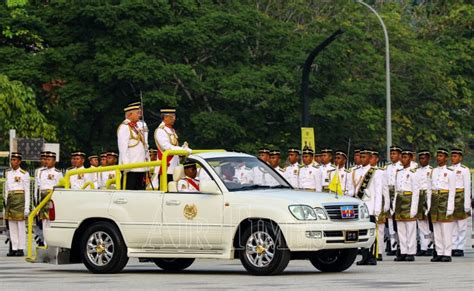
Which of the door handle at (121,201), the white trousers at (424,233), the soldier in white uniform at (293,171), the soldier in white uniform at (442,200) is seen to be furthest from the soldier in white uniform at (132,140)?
the soldier in white uniform at (293,171)

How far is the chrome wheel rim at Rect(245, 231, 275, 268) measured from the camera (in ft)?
68.6

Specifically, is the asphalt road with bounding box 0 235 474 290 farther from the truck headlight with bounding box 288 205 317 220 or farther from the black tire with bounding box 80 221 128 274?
the truck headlight with bounding box 288 205 317 220

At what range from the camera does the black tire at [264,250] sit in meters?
20.8

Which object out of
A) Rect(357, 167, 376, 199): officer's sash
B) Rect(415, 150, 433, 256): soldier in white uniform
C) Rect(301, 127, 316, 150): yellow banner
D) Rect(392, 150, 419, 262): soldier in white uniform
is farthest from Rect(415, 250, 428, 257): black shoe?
Rect(301, 127, 316, 150): yellow banner

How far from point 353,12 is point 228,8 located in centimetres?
796

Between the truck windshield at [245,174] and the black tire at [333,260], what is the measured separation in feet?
3.40

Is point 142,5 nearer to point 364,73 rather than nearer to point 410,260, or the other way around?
point 364,73

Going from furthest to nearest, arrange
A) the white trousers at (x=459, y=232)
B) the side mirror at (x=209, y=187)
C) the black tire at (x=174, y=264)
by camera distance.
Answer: the white trousers at (x=459, y=232)
the black tire at (x=174, y=264)
the side mirror at (x=209, y=187)

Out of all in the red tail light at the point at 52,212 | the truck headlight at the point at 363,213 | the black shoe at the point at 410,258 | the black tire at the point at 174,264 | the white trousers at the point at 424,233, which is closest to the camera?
the truck headlight at the point at 363,213

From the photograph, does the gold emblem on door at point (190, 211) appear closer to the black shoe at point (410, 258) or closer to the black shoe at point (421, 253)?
the black shoe at point (410, 258)

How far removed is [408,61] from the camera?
63.0 metres

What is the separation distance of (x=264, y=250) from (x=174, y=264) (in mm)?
2650

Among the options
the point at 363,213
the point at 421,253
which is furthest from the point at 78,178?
the point at 363,213

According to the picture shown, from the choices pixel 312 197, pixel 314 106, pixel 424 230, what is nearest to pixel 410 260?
pixel 424 230
